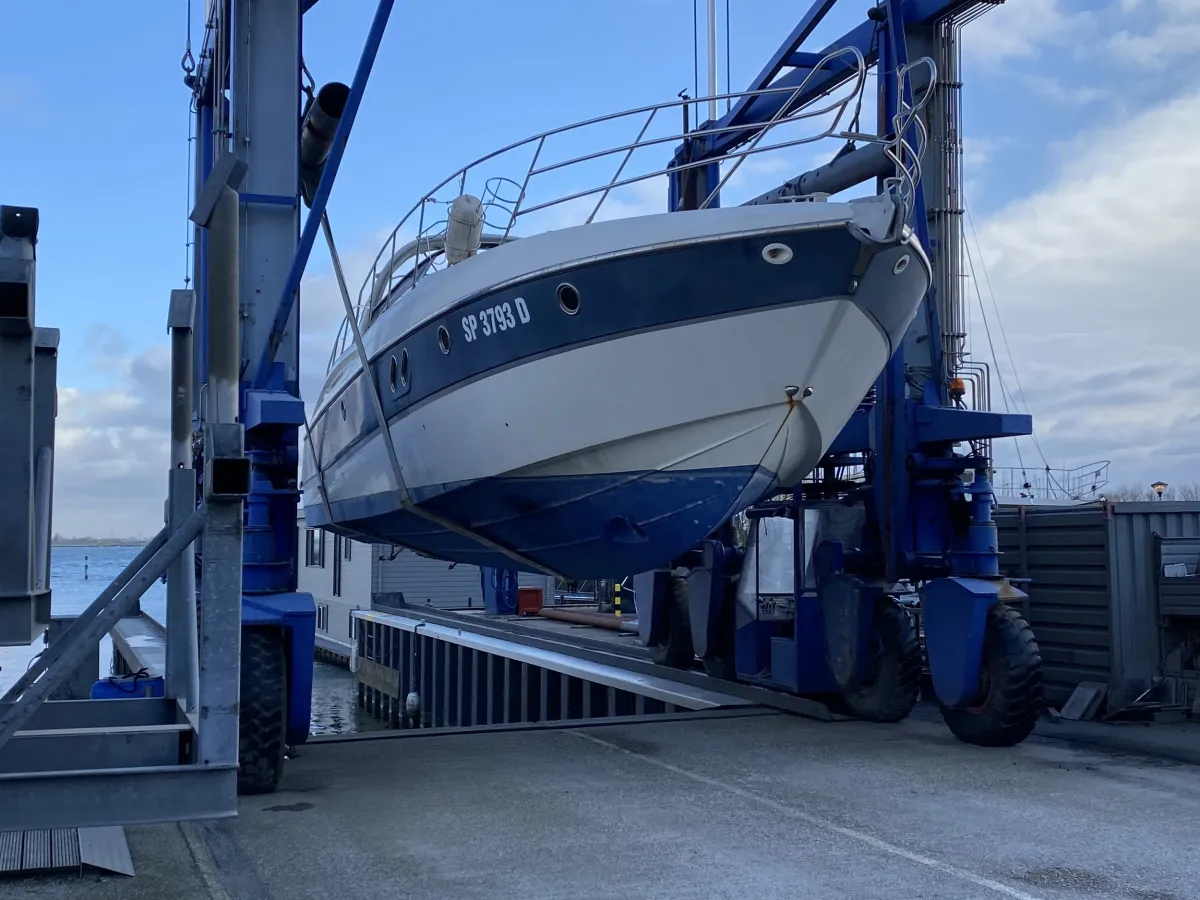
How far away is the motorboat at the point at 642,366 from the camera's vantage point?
571 centimetres

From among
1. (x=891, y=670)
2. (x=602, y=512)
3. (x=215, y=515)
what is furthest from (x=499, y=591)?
(x=215, y=515)

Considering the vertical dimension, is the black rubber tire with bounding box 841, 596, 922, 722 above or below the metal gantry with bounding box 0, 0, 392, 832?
below

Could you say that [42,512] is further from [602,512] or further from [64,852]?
[602,512]

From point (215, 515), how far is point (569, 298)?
3.09 metres

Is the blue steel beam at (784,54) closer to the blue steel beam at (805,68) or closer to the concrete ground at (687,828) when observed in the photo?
the blue steel beam at (805,68)

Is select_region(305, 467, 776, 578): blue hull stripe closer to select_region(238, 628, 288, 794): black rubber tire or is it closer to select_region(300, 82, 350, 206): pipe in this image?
select_region(238, 628, 288, 794): black rubber tire

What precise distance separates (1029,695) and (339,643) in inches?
855

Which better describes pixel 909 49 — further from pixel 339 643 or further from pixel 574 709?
pixel 339 643

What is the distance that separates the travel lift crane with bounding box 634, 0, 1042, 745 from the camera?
6.71m

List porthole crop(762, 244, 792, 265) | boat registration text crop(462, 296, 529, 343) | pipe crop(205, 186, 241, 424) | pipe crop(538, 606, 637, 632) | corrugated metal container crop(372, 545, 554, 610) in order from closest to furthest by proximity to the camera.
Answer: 1. pipe crop(205, 186, 241, 424)
2. porthole crop(762, 244, 792, 265)
3. boat registration text crop(462, 296, 529, 343)
4. pipe crop(538, 606, 637, 632)
5. corrugated metal container crop(372, 545, 554, 610)

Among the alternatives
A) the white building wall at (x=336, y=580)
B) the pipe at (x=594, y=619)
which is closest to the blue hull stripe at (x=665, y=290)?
the pipe at (x=594, y=619)

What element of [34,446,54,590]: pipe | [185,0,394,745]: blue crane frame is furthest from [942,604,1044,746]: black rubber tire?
[34,446,54,590]: pipe

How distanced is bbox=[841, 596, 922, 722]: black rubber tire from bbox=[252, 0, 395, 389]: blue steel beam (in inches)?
165

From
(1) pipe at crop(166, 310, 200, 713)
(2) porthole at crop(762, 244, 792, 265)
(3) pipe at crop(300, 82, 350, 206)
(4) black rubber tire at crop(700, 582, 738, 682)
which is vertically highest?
(3) pipe at crop(300, 82, 350, 206)
